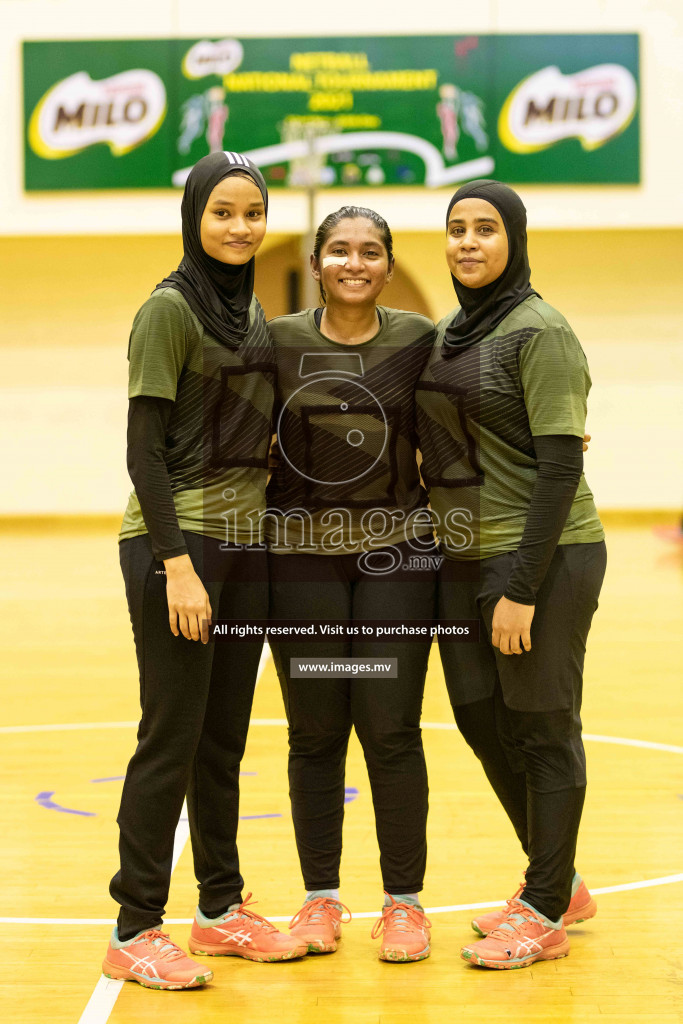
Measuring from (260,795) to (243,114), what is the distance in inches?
373

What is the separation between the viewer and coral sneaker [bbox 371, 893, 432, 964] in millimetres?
2514

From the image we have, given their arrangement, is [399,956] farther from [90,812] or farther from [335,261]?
[335,261]

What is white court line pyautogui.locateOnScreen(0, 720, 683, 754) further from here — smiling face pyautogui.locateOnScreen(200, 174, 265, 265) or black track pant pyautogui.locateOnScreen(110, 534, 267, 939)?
smiling face pyautogui.locateOnScreen(200, 174, 265, 265)

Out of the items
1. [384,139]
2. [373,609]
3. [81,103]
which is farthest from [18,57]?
[373,609]

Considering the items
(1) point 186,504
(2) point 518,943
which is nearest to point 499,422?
(1) point 186,504

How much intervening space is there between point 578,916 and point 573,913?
16mm

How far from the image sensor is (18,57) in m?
11.9

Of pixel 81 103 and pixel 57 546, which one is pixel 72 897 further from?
pixel 81 103

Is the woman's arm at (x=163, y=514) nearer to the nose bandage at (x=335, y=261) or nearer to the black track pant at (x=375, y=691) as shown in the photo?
the black track pant at (x=375, y=691)

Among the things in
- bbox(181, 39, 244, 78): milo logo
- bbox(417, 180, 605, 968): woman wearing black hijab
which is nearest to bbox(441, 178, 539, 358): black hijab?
bbox(417, 180, 605, 968): woman wearing black hijab

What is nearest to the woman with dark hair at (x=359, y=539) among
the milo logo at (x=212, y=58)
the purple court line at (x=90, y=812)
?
the purple court line at (x=90, y=812)

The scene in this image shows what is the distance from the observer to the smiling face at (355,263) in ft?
8.32

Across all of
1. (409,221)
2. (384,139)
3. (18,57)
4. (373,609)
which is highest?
(18,57)

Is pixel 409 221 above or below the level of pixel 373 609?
above
